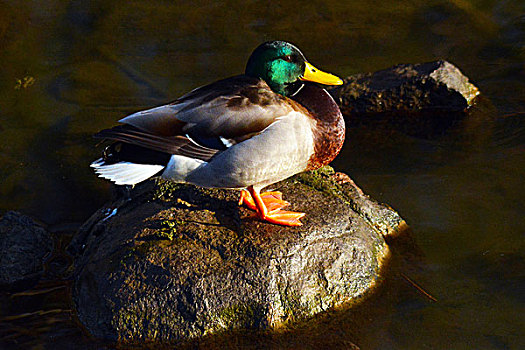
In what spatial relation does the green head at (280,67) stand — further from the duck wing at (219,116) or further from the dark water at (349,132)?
the dark water at (349,132)

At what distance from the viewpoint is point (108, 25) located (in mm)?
8234

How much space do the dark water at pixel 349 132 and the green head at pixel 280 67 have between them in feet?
4.36

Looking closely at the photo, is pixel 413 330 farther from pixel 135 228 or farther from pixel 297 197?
pixel 135 228

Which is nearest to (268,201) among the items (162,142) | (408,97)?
(162,142)

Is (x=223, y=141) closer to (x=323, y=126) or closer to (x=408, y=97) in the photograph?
(x=323, y=126)

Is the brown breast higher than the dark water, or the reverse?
the brown breast

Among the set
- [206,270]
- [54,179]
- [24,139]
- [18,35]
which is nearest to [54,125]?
[24,139]

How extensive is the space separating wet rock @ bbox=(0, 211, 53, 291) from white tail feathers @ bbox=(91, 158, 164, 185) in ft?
3.41

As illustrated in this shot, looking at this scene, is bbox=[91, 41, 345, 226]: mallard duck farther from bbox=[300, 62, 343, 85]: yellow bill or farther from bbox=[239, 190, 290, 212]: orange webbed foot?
bbox=[300, 62, 343, 85]: yellow bill

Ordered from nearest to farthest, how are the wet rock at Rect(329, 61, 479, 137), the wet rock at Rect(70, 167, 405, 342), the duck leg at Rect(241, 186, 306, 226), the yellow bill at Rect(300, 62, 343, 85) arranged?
the wet rock at Rect(70, 167, 405, 342) → the duck leg at Rect(241, 186, 306, 226) → the yellow bill at Rect(300, 62, 343, 85) → the wet rock at Rect(329, 61, 479, 137)

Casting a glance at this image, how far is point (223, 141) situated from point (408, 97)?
2.93m

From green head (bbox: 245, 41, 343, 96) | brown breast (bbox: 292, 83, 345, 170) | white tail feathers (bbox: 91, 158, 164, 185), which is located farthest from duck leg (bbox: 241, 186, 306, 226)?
green head (bbox: 245, 41, 343, 96)

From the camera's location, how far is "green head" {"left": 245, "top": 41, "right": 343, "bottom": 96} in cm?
458

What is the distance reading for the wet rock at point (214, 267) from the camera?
404cm
